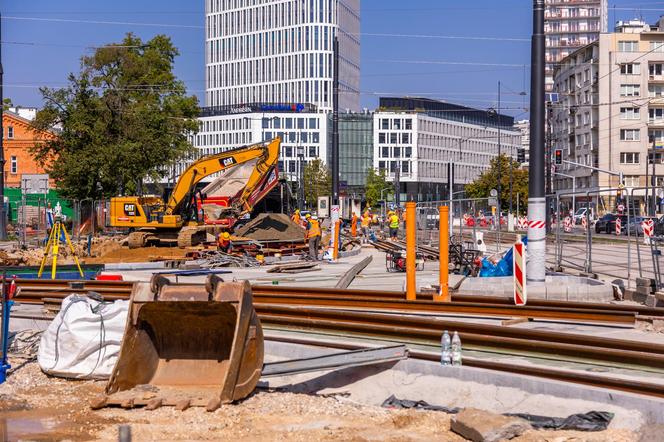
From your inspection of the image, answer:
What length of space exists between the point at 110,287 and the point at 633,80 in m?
79.1

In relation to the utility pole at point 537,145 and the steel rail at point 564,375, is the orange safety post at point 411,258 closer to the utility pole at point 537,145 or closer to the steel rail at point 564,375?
the utility pole at point 537,145

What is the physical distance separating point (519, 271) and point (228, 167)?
2591cm

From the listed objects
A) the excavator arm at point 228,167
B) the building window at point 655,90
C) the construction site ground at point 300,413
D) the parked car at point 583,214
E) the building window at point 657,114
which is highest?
the building window at point 655,90

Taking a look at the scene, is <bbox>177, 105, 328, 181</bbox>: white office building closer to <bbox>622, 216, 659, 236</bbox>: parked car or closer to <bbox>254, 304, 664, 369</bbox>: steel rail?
<bbox>622, 216, 659, 236</bbox>: parked car

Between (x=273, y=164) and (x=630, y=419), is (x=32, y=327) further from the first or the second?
(x=273, y=164)

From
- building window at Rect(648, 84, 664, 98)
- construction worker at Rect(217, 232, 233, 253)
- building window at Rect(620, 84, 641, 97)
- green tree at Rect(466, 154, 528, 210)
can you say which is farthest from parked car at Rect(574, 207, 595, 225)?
building window at Rect(648, 84, 664, 98)

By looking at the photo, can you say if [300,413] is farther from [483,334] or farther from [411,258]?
[411,258]

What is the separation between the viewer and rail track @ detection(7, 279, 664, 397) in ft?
34.4

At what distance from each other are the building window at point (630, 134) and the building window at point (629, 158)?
1.44m

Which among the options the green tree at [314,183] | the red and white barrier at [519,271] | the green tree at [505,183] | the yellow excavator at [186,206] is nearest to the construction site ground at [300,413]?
the red and white barrier at [519,271]

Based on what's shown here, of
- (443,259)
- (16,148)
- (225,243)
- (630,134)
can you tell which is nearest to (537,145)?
(443,259)

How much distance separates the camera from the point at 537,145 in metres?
17.8

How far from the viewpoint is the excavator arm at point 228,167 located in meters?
38.5

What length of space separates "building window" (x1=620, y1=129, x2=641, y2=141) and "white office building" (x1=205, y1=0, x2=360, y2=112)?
5515cm
